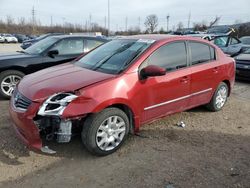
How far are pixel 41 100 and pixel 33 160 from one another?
86cm

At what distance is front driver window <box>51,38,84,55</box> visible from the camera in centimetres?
760

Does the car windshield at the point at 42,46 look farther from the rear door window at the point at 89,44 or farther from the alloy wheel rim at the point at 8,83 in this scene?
the alloy wheel rim at the point at 8,83

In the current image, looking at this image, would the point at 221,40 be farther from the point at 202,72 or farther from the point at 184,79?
the point at 184,79

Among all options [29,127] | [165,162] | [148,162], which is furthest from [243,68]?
[29,127]

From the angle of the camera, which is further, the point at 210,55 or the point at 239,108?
the point at 239,108

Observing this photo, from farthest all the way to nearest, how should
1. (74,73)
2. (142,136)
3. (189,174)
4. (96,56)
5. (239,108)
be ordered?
(239,108)
(96,56)
(142,136)
(74,73)
(189,174)

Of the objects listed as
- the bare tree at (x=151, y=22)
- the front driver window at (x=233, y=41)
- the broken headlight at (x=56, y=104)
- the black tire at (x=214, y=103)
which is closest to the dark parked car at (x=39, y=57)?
the broken headlight at (x=56, y=104)

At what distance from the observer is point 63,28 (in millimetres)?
83188

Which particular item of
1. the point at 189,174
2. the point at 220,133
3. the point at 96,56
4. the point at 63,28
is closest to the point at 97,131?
the point at 189,174

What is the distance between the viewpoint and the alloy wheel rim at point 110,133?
154 inches

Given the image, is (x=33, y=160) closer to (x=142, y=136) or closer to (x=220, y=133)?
(x=142, y=136)

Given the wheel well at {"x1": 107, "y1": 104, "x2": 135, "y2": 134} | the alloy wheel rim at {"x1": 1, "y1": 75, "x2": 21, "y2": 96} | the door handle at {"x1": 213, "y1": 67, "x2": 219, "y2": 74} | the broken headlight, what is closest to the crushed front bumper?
the broken headlight

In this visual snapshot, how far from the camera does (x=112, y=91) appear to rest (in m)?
3.86

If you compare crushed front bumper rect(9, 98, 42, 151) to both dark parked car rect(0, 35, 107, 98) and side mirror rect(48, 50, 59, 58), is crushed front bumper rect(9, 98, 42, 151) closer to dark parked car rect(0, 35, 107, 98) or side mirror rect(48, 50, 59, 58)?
dark parked car rect(0, 35, 107, 98)
